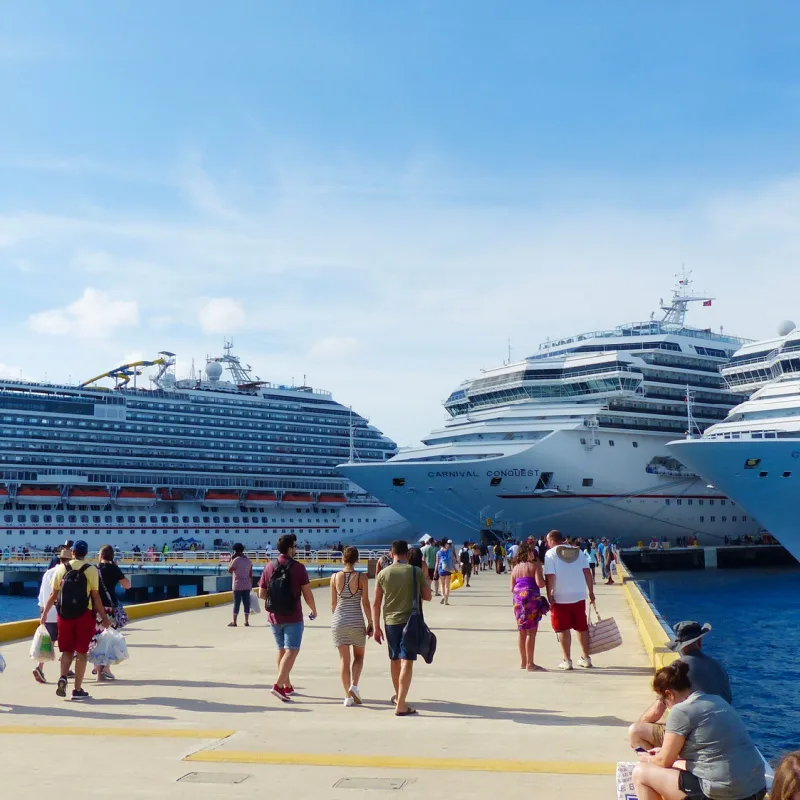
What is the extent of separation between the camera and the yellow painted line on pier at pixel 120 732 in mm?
7203

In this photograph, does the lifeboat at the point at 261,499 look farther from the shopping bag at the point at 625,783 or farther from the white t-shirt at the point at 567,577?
the shopping bag at the point at 625,783

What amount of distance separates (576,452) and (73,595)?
41435mm

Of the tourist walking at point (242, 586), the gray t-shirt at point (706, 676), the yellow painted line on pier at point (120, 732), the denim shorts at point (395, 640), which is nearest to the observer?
the gray t-shirt at point (706, 676)

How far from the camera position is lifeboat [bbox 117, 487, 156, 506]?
6981 centimetres

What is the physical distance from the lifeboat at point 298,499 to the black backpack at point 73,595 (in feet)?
227

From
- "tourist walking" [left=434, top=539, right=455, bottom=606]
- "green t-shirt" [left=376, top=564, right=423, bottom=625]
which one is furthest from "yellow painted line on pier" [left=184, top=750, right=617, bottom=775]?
"tourist walking" [left=434, top=539, right=455, bottom=606]

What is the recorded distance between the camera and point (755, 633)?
25.9 meters

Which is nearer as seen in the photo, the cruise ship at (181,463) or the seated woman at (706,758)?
the seated woman at (706,758)

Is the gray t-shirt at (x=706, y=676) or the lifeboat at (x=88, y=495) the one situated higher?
the lifeboat at (x=88, y=495)

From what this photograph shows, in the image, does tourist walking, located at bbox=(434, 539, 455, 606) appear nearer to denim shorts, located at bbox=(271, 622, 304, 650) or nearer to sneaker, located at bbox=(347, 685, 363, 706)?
denim shorts, located at bbox=(271, 622, 304, 650)

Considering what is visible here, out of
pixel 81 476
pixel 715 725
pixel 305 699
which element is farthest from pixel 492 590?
pixel 81 476

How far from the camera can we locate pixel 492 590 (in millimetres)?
23516

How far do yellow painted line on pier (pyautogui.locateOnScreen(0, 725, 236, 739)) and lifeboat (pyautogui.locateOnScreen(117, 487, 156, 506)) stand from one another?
6436 cm

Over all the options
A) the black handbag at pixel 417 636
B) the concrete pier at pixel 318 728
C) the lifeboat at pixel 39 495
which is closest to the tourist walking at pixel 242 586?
the concrete pier at pixel 318 728
